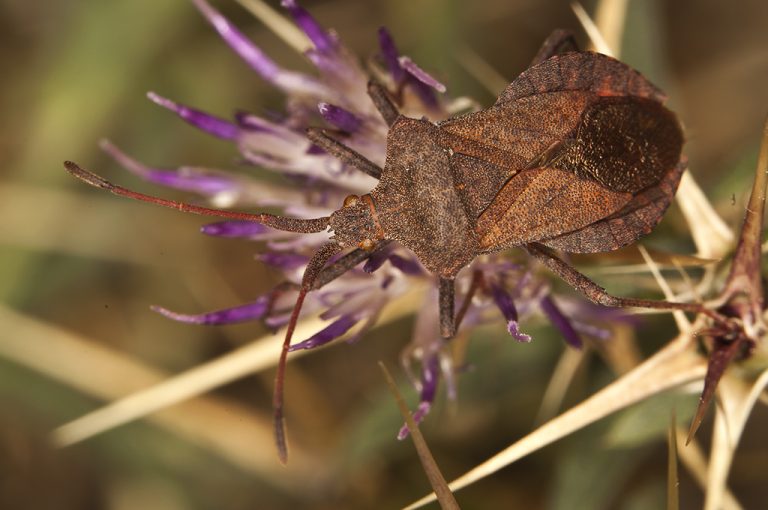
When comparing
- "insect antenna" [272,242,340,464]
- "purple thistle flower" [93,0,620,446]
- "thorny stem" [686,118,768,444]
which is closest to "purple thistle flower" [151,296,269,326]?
"purple thistle flower" [93,0,620,446]

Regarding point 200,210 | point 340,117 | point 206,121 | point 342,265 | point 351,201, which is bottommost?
point 342,265

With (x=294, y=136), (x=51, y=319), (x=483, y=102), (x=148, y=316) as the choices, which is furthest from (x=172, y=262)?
(x=294, y=136)

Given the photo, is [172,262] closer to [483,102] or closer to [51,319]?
[51,319]

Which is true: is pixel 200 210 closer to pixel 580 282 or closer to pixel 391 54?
pixel 391 54

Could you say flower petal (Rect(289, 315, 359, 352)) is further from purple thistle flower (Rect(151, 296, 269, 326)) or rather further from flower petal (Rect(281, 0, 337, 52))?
flower petal (Rect(281, 0, 337, 52))

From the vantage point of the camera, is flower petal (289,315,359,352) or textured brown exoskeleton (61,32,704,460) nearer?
textured brown exoskeleton (61,32,704,460)

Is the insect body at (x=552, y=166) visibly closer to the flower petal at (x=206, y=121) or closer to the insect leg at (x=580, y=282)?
the insect leg at (x=580, y=282)

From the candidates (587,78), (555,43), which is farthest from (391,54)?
(587,78)
